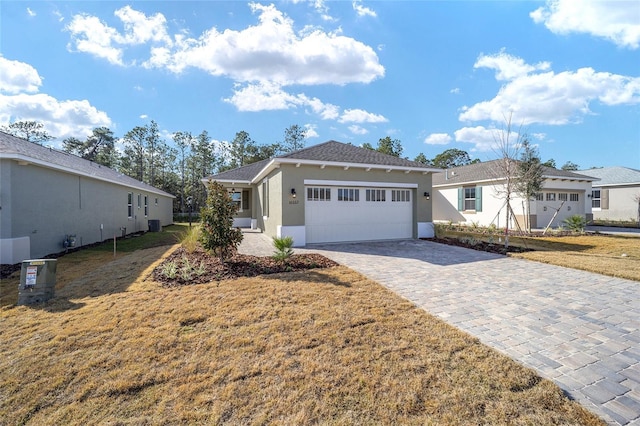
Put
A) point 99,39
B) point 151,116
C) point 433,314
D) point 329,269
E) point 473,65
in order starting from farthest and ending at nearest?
point 151,116 → point 473,65 → point 99,39 → point 329,269 → point 433,314

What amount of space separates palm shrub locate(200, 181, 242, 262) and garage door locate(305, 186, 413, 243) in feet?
13.9

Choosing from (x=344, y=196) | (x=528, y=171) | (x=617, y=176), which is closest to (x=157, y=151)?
(x=344, y=196)

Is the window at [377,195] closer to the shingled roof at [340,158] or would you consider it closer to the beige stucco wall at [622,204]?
the shingled roof at [340,158]

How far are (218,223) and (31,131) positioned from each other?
166 ft

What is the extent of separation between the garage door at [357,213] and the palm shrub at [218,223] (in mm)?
4252

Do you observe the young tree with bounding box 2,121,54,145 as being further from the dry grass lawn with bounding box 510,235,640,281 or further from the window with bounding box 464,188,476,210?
the dry grass lawn with bounding box 510,235,640,281

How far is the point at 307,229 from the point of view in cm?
1130

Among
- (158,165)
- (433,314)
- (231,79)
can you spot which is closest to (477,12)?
(433,314)

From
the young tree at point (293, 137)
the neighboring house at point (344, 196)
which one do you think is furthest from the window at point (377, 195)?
the young tree at point (293, 137)

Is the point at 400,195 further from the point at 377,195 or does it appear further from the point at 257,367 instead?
the point at 257,367

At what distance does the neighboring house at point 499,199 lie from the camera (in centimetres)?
1745

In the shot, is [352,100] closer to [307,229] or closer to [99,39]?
[307,229]

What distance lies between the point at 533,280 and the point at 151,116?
4626cm

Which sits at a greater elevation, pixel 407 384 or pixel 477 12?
pixel 477 12
